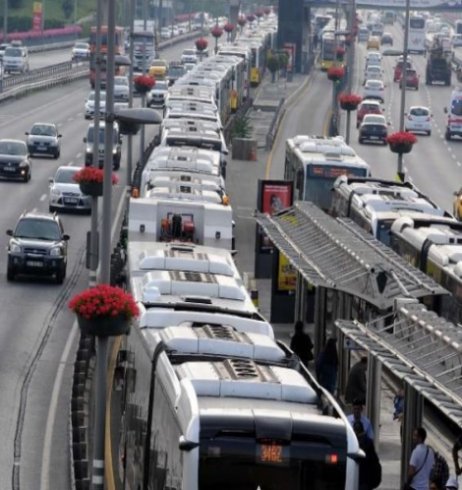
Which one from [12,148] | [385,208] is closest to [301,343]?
[385,208]

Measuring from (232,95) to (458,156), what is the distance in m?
11.5

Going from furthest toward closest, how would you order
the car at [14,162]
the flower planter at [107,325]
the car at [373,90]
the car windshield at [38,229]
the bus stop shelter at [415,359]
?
the car at [373,90] < the car at [14,162] < the car windshield at [38,229] < the flower planter at [107,325] < the bus stop shelter at [415,359]

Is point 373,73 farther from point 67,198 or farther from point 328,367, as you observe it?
point 328,367

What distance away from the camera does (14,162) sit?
213 feet

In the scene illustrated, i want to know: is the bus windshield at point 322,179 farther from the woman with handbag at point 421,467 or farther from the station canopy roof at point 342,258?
the woman with handbag at point 421,467

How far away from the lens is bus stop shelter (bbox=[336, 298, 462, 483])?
21.0m

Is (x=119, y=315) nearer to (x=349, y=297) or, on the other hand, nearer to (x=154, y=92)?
(x=349, y=297)

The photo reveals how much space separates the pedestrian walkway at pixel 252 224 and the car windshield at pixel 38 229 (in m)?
4.95

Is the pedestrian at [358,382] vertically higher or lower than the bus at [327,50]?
higher

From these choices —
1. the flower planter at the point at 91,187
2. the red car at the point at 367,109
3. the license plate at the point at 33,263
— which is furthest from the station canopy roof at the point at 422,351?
the red car at the point at 367,109

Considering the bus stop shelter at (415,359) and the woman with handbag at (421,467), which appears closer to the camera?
the bus stop shelter at (415,359)

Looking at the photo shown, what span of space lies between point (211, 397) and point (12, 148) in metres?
47.6

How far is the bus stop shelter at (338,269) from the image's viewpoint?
28578 mm

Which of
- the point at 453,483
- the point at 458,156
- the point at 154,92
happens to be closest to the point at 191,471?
the point at 453,483
